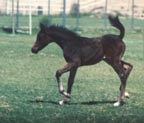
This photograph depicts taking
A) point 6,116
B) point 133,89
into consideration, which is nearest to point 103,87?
point 133,89

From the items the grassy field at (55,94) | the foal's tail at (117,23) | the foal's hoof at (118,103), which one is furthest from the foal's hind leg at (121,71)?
the foal's tail at (117,23)

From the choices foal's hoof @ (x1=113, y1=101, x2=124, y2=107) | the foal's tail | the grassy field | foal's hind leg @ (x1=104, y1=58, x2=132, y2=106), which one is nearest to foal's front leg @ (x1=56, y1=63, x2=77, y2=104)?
the grassy field

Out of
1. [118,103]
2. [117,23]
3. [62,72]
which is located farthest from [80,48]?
[118,103]

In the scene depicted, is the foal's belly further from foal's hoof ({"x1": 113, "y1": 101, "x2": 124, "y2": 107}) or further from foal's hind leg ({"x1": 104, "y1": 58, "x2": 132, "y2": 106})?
foal's hoof ({"x1": 113, "y1": 101, "x2": 124, "y2": 107})

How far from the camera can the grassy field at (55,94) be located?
11062 mm

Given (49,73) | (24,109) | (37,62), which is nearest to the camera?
(24,109)

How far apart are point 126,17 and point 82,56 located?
51328 millimetres

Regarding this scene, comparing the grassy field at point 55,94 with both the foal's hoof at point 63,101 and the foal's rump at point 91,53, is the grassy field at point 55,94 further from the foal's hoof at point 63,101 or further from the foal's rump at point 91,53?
the foal's rump at point 91,53

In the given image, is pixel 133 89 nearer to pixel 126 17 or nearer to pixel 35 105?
pixel 35 105

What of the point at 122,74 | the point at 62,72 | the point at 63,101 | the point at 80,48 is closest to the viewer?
the point at 62,72

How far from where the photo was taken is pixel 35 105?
12.5 m

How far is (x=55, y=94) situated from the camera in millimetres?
14312

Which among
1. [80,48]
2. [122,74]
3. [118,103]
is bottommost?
[118,103]

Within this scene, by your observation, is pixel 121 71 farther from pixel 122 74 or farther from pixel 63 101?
pixel 63 101
